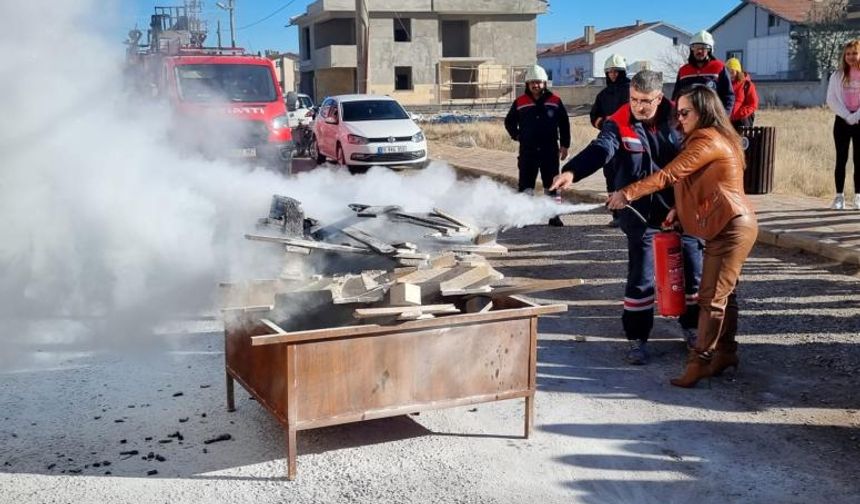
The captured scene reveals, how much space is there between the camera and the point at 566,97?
5084 centimetres

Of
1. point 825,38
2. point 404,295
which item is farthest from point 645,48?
point 404,295

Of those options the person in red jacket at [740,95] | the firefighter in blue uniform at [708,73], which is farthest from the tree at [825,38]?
the firefighter in blue uniform at [708,73]

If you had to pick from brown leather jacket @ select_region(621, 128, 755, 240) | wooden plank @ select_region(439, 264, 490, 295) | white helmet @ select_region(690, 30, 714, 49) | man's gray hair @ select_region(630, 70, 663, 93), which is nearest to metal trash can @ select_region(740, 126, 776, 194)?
white helmet @ select_region(690, 30, 714, 49)

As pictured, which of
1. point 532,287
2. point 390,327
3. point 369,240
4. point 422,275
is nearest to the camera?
point 390,327

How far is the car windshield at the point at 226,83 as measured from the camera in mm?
15203

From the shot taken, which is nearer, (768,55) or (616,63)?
(616,63)

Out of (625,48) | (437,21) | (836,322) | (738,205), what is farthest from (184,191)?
(625,48)

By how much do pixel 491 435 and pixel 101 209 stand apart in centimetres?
311

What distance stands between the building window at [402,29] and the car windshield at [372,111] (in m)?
35.1

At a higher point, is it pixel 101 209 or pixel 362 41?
pixel 362 41

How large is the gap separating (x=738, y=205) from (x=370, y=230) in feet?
7.82

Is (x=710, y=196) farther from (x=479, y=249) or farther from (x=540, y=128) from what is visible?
(x=540, y=128)

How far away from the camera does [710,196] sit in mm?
5148

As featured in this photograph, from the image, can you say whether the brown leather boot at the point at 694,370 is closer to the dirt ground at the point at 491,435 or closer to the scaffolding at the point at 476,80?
the dirt ground at the point at 491,435
